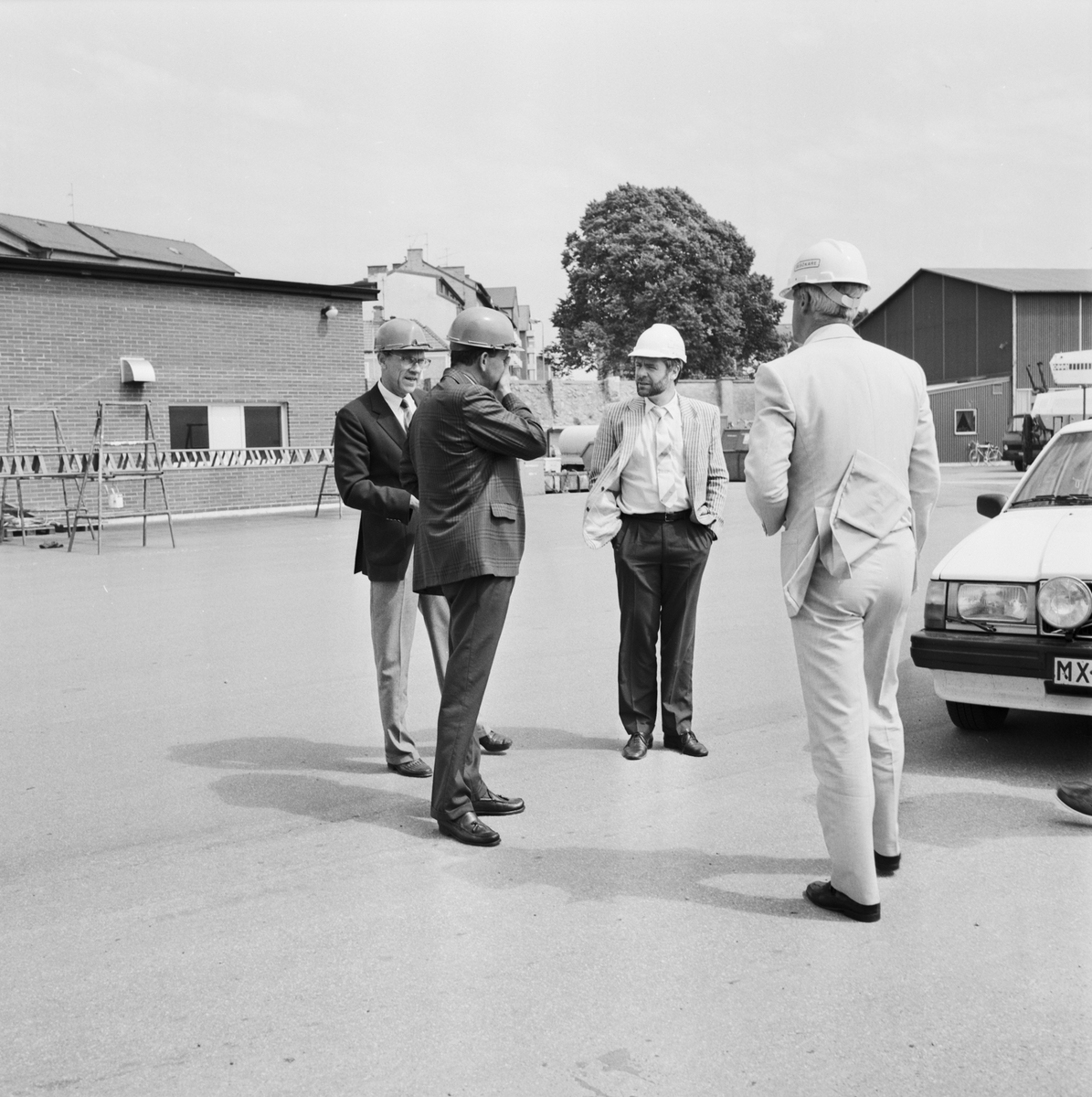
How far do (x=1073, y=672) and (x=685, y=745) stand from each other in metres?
1.77

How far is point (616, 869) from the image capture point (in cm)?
433

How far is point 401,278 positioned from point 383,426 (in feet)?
201

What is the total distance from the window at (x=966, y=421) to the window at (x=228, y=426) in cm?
3850

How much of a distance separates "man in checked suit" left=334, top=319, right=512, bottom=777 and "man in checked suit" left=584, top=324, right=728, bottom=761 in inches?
38.1

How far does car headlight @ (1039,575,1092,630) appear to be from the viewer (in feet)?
17.2

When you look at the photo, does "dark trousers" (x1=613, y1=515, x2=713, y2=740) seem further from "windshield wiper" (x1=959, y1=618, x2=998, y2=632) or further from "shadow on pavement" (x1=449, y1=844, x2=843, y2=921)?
"shadow on pavement" (x1=449, y1=844, x2=843, y2=921)

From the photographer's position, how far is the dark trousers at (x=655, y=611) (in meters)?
6.05

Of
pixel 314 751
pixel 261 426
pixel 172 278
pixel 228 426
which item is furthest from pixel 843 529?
pixel 261 426

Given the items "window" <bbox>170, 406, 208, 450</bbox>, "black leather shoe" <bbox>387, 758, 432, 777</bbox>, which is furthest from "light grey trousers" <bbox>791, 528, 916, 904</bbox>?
"window" <bbox>170, 406, 208, 450</bbox>

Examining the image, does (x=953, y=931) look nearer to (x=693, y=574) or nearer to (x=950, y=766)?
(x=950, y=766)

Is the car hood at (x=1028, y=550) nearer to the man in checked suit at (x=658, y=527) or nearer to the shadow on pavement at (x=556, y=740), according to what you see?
the man in checked suit at (x=658, y=527)

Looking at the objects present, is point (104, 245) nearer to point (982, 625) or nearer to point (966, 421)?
point (966, 421)

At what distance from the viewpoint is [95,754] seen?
20.1ft

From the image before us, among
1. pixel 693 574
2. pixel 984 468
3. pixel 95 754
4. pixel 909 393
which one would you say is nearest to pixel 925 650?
pixel 693 574
